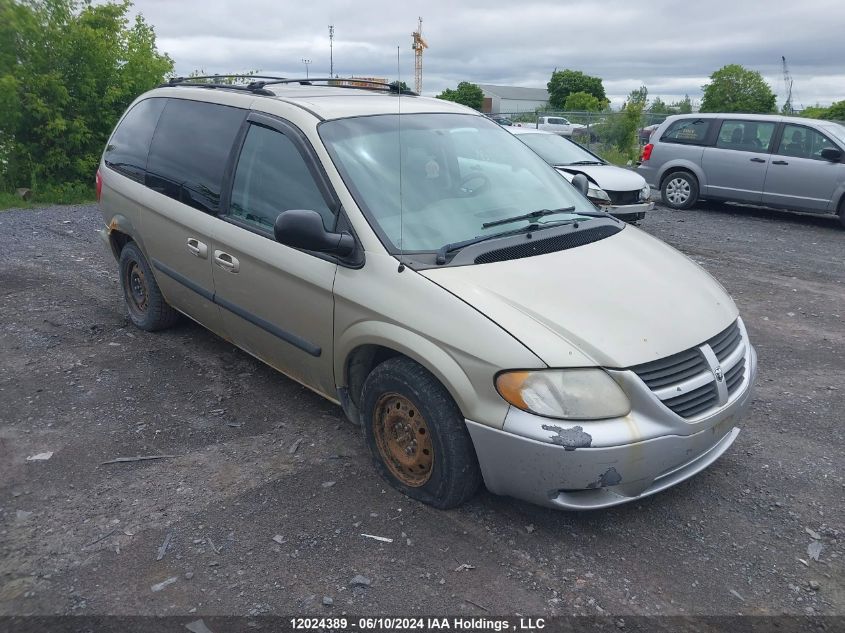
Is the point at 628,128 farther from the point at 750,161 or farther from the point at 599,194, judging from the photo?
the point at 599,194

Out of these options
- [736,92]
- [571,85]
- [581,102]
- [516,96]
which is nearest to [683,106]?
[736,92]

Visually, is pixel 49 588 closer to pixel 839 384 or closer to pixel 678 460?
pixel 678 460

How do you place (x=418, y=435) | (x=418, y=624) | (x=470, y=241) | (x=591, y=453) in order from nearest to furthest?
(x=418, y=624) < (x=591, y=453) < (x=418, y=435) < (x=470, y=241)

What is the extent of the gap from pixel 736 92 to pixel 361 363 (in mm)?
52466

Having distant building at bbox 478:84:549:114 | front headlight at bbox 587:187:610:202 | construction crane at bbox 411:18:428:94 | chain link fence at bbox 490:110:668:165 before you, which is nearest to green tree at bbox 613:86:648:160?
chain link fence at bbox 490:110:668:165

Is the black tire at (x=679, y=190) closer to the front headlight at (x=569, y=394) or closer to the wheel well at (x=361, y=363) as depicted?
the wheel well at (x=361, y=363)

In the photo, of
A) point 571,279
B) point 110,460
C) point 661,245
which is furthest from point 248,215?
point 661,245

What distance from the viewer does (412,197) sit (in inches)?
149

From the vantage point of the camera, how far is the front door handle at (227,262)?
426 centimetres

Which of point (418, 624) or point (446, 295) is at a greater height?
point (446, 295)

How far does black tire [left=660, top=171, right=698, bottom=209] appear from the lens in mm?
13022

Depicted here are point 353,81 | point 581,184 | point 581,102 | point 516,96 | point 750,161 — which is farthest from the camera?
point 516,96

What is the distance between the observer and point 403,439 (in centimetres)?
351

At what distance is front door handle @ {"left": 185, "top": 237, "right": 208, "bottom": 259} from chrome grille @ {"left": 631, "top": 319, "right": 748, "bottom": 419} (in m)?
2.77
